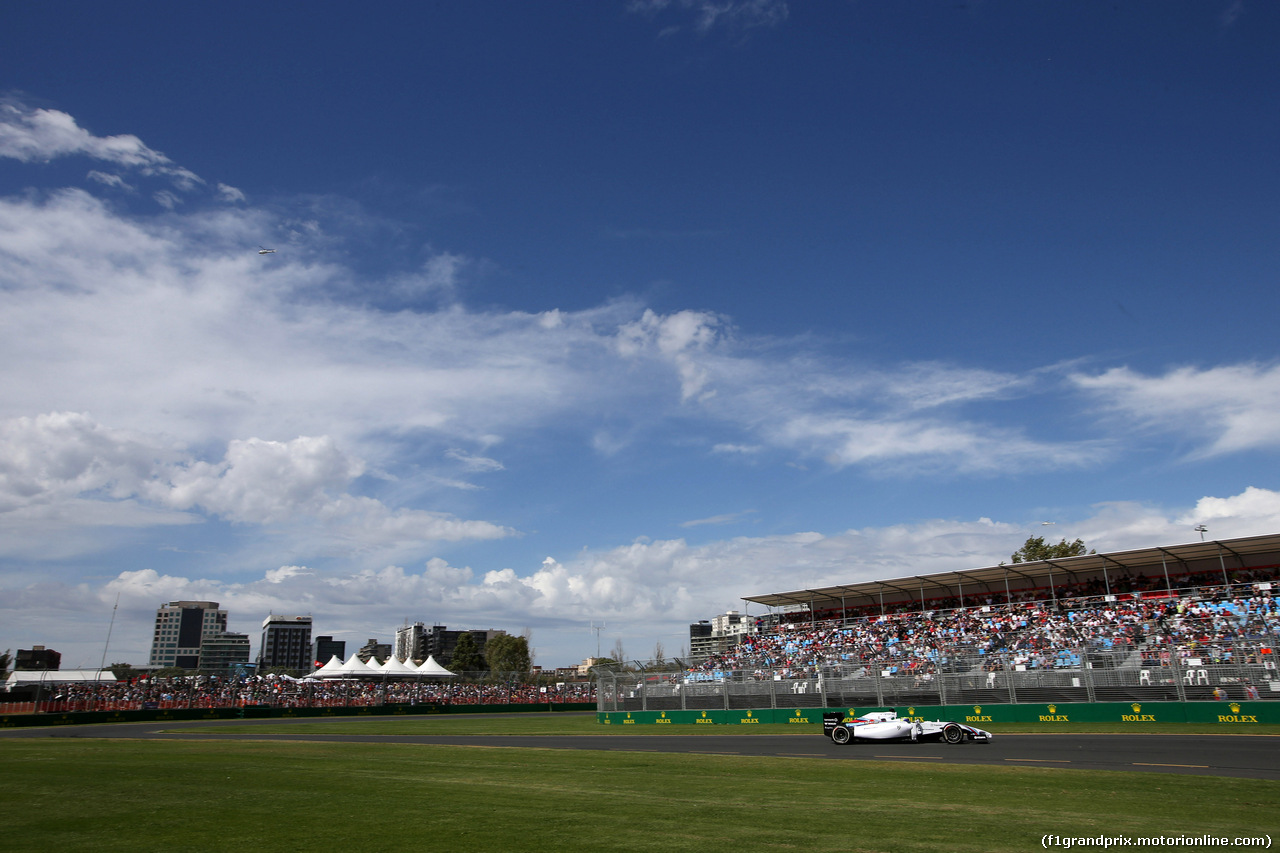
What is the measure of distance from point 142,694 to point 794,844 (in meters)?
64.3

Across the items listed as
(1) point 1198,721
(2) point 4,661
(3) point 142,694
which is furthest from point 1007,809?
(2) point 4,661

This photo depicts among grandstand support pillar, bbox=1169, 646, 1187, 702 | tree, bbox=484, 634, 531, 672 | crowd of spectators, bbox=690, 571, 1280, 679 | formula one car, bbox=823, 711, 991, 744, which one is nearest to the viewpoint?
formula one car, bbox=823, 711, 991, 744

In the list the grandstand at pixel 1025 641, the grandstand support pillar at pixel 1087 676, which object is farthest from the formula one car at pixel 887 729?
the grandstand at pixel 1025 641

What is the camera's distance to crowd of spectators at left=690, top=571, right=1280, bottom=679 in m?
33.5

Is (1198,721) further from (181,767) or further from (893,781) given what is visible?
(181,767)

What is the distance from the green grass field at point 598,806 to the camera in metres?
9.73

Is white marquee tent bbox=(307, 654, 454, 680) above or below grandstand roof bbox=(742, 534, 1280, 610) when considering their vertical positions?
below

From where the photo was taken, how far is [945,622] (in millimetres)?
51750

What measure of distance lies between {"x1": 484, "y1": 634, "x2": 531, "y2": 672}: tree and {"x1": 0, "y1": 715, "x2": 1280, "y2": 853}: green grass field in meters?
124

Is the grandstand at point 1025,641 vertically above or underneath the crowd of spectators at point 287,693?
above

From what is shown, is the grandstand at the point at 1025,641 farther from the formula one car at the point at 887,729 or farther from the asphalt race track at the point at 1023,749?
the formula one car at the point at 887,729

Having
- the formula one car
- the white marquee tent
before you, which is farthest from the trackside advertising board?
the white marquee tent

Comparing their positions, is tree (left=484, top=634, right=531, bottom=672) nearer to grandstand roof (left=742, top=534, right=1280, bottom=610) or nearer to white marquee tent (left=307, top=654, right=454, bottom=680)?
white marquee tent (left=307, top=654, right=454, bottom=680)

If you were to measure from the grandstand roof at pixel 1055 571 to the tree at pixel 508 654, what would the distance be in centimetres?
8630
